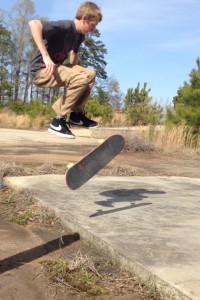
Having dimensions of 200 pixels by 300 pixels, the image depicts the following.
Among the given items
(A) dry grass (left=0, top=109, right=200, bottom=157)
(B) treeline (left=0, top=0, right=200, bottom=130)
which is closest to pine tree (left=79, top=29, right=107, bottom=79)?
(B) treeline (left=0, top=0, right=200, bottom=130)

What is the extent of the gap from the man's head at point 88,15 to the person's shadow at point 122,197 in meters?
1.87

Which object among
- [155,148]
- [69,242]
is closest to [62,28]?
[69,242]

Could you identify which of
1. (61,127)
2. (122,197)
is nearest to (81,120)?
(61,127)

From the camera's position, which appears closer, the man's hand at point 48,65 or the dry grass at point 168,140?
the man's hand at point 48,65

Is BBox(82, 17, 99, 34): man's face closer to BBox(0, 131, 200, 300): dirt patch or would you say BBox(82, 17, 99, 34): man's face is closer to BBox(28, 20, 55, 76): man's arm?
BBox(28, 20, 55, 76): man's arm

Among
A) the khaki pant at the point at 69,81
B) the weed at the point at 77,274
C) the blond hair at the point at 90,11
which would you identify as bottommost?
the weed at the point at 77,274

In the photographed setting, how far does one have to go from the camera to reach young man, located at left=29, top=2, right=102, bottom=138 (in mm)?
3658

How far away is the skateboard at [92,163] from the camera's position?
4.04m

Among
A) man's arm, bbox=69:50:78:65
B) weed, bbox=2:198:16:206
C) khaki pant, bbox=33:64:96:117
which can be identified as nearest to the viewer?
khaki pant, bbox=33:64:96:117

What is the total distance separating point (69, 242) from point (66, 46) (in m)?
1.82

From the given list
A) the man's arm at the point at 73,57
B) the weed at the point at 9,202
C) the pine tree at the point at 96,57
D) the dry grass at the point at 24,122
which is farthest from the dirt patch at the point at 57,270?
the pine tree at the point at 96,57

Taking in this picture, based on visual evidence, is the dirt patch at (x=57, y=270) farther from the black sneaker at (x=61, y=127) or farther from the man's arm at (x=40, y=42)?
the man's arm at (x=40, y=42)

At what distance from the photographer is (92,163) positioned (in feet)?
13.6

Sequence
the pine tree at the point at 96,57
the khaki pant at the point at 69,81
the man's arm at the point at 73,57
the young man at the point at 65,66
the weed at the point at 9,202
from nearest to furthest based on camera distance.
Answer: the young man at the point at 65,66, the khaki pant at the point at 69,81, the man's arm at the point at 73,57, the weed at the point at 9,202, the pine tree at the point at 96,57
